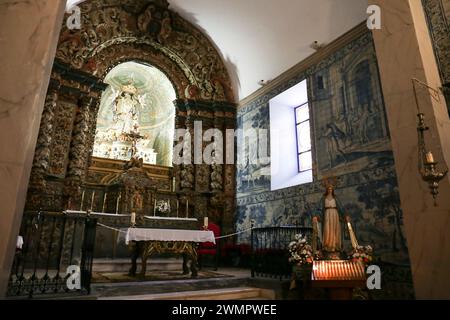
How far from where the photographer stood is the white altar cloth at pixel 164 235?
538 cm

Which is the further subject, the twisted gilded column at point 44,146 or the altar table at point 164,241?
the twisted gilded column at point 44,146

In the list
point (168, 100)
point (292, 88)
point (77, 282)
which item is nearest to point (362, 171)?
point (292, 88)

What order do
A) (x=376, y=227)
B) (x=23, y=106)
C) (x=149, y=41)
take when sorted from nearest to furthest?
(x=23, y=106)
(x=376, y=227)
(x=149, y=41)

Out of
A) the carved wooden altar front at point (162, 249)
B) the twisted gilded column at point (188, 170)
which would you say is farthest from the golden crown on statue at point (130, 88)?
the carved wooden altar front at point (162, 249)

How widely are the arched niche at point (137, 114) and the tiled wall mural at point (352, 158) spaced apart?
389 centimetres

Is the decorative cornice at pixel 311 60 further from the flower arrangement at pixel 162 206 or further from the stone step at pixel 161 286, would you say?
the stone step at pixel 161 286

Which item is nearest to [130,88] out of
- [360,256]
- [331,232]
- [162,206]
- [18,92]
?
[162,206]

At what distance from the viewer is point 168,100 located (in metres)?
11.2

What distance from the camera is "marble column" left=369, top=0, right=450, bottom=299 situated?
355cm

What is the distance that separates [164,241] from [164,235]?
117 millimetres

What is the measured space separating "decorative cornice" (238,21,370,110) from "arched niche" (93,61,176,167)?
9.59 ft

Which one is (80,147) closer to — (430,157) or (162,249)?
(162,249)

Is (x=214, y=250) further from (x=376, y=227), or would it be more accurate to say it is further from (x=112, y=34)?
(x=112, y=34)

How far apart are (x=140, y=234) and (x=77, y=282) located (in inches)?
48.8
